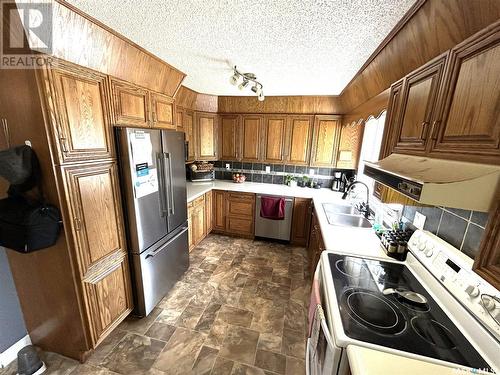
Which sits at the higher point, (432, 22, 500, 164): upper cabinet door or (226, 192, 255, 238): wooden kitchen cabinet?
(432, 22, 500, 164): upper cabinet door

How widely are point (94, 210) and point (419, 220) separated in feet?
7.90

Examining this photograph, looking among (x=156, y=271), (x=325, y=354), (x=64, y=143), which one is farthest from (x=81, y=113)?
(x=325, y=354)

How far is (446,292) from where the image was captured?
3.65ft

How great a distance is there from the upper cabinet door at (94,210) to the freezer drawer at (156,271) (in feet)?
1.00

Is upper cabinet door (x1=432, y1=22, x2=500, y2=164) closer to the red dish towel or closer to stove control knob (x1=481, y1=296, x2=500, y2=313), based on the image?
stove control knob (x1=481, y1=296, x2=500, y2=313)

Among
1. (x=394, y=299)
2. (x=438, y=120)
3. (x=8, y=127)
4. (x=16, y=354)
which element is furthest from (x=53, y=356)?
(x=438, y=120)

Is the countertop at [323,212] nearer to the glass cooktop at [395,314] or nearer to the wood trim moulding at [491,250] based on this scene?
the glass cooktop at [395,314]

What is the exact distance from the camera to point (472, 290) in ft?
3.13

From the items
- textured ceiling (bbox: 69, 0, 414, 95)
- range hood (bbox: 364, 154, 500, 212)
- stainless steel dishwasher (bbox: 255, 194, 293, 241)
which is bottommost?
stainless steel dishwasher (bbox: 255, 194, 293, 241)

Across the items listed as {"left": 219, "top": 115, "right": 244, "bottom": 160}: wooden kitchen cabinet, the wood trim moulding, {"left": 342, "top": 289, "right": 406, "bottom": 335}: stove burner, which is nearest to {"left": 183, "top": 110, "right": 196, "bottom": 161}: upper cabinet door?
{"left": 219, "top": 115, "right": 244, "bottom": 160}: wooden kitchen cabinet

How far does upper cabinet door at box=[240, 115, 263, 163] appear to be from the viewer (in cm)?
364

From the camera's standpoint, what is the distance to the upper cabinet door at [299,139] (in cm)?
346

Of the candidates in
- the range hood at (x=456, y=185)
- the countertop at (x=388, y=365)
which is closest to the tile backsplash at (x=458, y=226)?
the range hood at (x=456, y=185)

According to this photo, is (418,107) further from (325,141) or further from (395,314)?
(325,141)
